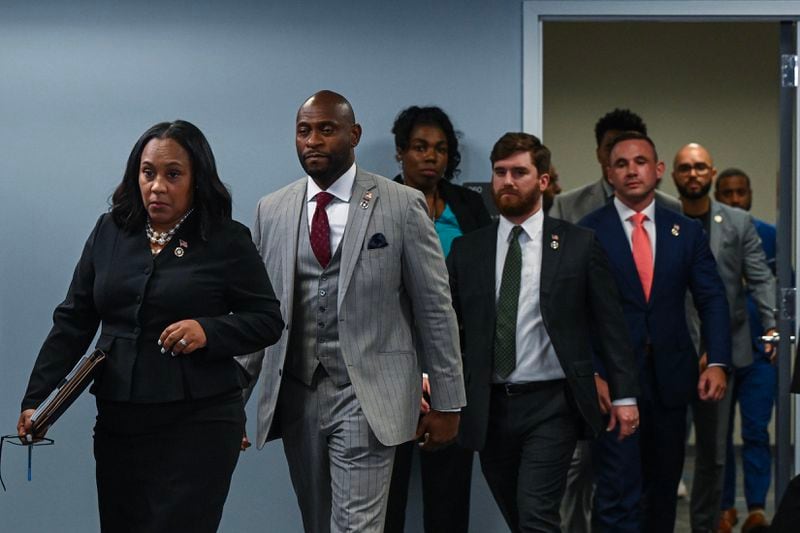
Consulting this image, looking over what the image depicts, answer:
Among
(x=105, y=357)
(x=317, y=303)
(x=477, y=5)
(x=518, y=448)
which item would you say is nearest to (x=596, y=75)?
(x=477, y=5)

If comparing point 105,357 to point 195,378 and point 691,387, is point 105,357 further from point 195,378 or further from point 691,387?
point 691,387

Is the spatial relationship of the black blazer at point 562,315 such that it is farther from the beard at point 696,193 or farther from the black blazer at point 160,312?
Answer: the beard at point 696,193

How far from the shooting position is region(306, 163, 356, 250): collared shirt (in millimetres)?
3680

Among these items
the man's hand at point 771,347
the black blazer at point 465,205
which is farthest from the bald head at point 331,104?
the man's hand at point 771,347

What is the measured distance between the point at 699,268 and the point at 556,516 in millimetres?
1268

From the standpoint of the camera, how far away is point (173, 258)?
324 cm

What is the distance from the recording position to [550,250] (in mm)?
4277

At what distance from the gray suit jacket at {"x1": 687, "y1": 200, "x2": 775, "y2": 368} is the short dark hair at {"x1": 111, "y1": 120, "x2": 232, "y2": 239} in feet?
9.15

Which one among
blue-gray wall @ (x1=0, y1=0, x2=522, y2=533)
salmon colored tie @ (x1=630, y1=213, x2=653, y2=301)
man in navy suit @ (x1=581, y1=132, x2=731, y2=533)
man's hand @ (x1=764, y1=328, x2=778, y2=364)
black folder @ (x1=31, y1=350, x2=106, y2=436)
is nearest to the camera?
black folder @ (x1=31, y1=350, x2=106, y2=436)

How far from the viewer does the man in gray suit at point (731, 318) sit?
5352mm

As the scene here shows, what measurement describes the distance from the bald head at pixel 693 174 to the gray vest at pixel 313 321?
9.40ft

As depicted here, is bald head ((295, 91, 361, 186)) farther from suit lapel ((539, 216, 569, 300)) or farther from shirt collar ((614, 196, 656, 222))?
shirt collar ((614, 196, 656, 222))

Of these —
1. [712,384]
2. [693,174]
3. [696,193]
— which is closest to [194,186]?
[712,384]

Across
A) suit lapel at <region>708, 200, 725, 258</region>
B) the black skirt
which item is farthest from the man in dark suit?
suit lapel at <region>708, 200, 725, 258</region>
